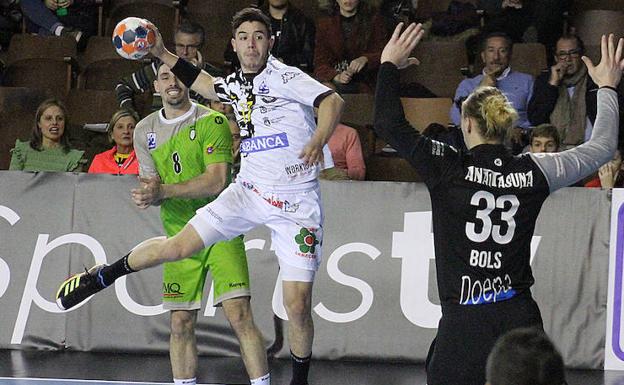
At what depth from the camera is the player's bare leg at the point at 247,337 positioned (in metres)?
7.43

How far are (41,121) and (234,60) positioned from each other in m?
2.14

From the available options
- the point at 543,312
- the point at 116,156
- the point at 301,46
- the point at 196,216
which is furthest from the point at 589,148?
the point at 301,46

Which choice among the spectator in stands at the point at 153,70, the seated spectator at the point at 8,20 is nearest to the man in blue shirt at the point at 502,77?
the spectator in stands at the point at 153,70

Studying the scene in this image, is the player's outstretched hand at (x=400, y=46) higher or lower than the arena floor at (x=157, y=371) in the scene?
higher

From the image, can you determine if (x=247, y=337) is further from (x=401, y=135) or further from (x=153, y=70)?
(x=153, y=70)

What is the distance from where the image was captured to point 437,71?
1203 cm

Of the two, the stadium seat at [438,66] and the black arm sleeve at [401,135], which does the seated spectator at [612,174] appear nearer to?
the stadium seat at [438,66]

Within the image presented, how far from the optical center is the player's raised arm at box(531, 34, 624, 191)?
5422mm

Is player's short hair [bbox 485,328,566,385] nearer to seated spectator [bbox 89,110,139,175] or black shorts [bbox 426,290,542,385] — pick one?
black shorts [bbox 426,290,542,385]

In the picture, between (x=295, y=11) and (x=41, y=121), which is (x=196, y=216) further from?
(x=295, y=11)

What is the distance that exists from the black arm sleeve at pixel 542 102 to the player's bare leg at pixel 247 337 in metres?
4.36

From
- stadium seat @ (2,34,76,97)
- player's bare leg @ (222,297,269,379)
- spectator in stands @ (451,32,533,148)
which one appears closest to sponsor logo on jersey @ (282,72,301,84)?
player's bare leg @ (222,297,269,379)

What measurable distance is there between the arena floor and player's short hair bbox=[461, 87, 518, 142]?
3537mm

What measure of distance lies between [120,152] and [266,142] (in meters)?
3.19
